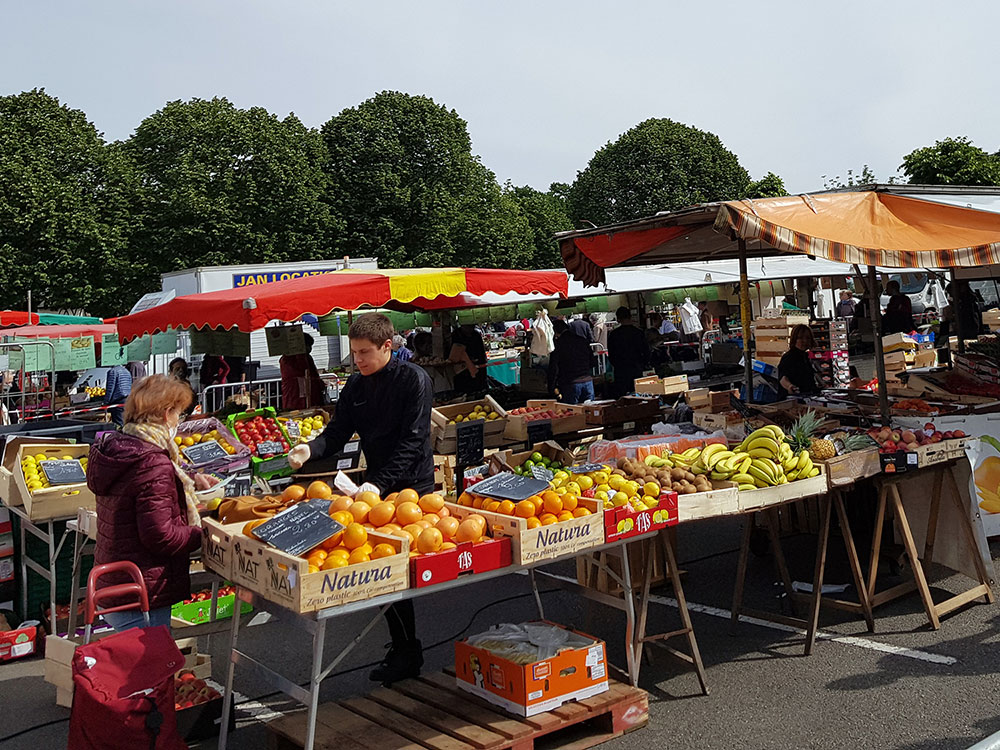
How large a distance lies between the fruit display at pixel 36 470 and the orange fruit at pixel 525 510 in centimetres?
360

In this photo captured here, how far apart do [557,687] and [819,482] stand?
6.82ft

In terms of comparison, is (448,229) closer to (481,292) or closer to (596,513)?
(481,292)

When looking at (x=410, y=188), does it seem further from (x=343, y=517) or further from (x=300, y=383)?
(x=343, y=517)

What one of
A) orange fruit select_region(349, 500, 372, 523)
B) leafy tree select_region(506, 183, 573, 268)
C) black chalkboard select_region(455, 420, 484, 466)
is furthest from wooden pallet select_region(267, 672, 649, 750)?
leafy tree select_region(506, 183, 573, 268)

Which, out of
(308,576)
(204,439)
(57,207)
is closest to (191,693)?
(308,576)

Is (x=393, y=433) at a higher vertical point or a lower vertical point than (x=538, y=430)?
higher

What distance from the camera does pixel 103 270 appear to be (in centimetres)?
2877

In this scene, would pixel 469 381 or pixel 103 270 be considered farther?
pixel 103 270

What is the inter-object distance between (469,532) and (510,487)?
63cm

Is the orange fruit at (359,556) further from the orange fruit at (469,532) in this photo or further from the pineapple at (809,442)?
the pineapple at (809,442)

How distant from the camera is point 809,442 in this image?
547 cm

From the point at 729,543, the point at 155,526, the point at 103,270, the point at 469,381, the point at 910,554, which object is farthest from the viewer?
the point at 103,270

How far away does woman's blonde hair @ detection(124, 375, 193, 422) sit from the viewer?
13.3 feet

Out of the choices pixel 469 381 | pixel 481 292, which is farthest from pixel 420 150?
pixel 481 292
